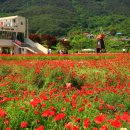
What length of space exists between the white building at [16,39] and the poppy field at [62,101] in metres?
52.1

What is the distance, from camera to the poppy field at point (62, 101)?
4.50m

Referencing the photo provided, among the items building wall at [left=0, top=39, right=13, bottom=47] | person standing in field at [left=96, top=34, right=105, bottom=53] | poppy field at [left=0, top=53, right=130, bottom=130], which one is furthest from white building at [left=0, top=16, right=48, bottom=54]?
poppy field at [left=0, top=53, right=130, bottom=130]

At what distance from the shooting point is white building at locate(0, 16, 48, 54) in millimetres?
66750

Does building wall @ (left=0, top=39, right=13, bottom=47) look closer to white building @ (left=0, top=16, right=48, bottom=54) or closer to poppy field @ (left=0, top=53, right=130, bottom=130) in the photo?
white building @ (left=0, top=16, right=48, bottom=54)

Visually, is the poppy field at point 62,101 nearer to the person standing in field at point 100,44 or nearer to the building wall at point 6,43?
the person standing in field at point 100,44

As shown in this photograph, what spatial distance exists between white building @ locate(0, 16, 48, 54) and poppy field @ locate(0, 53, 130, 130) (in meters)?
52.1

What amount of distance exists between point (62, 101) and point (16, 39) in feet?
215

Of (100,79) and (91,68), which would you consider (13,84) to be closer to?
(100,79)

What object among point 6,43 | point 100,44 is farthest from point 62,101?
point 6,43

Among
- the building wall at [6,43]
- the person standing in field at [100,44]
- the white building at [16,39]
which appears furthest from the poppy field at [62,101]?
the building wall at [6,43]

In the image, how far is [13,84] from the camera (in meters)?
9.39

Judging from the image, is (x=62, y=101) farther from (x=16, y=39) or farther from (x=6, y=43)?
(x=16, y=39)

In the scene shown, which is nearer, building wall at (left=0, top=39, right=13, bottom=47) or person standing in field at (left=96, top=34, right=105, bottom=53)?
person standing in field at (left=96, top=34, right=105, bottom=53)

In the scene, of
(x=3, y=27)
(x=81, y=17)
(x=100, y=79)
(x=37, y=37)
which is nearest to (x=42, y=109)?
(x=100, y=79)
